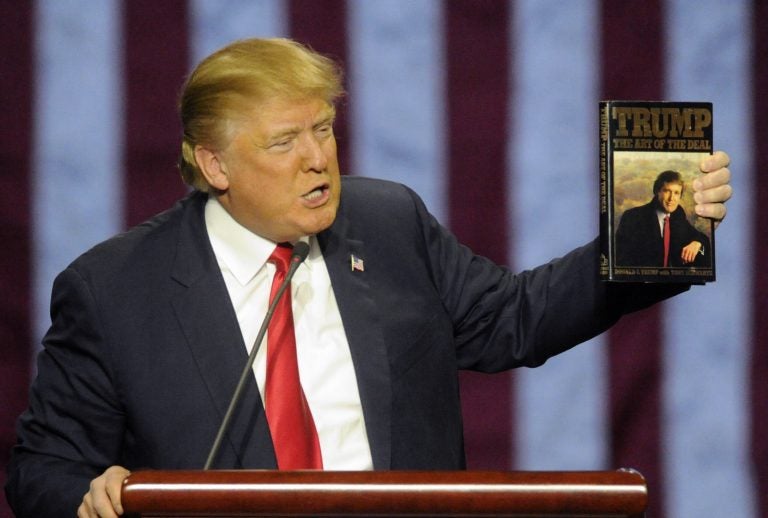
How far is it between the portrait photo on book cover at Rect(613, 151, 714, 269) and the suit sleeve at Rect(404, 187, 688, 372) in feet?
0.77

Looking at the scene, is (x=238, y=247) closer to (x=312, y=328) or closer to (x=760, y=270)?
(x=312, y=328)

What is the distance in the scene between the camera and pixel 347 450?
6.06 feet

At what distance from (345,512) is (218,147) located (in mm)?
855

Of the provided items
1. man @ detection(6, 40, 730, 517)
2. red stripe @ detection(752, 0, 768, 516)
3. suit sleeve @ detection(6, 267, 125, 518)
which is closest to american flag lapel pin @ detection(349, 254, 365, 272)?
man @ detection(6, 40, 730, 517)

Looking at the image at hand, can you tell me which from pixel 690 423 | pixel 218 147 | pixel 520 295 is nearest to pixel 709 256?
pixel 520 295

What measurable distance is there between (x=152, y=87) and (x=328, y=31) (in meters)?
0.39

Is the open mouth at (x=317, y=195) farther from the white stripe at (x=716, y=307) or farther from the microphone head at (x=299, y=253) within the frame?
the white stripe at (x=716, y=307)

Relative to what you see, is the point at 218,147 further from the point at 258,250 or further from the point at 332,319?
the point at 332,319

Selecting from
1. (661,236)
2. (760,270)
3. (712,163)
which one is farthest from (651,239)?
(760,270)

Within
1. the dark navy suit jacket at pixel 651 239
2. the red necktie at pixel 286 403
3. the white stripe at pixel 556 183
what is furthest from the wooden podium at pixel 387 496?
the white stripe at pixel 556 183

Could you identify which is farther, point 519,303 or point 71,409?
point 519,303

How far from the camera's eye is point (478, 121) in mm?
2680

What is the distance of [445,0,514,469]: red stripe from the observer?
2.67 meters

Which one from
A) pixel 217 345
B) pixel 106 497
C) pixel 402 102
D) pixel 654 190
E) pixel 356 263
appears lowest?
pixel 106 497
